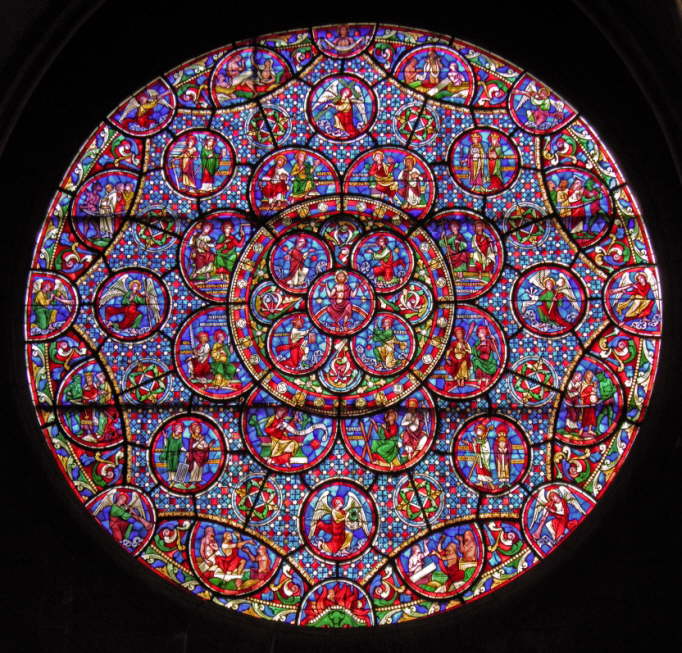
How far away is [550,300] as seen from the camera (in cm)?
1061

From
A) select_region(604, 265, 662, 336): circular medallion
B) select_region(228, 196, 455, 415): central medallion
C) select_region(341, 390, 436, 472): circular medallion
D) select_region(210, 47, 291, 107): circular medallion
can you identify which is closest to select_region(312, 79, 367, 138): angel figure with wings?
select_region(210, 47, 291, 107): circular medallion

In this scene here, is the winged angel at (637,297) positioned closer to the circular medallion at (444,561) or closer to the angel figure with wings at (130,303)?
the circular medallion at (444,561)

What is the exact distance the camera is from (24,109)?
10789 millimetres

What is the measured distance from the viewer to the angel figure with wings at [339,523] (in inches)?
403

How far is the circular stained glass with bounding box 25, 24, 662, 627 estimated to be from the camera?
33.6ft

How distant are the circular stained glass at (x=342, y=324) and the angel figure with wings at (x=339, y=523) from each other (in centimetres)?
2

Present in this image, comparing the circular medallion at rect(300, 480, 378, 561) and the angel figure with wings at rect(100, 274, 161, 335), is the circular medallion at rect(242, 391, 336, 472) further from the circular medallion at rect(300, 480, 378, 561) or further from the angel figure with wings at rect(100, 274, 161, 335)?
the angel figure with wings at rect(100, 274, 161, 335)

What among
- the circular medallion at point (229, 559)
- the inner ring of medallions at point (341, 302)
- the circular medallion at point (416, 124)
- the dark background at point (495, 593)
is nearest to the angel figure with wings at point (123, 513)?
the dark background at point (495, 593)

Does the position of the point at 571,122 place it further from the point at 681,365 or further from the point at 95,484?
the point at 95,484

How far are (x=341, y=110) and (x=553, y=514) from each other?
333cm

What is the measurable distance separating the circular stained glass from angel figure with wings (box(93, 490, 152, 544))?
2 cm

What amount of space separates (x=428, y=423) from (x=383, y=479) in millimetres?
500

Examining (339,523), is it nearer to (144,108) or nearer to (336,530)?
(336,530)

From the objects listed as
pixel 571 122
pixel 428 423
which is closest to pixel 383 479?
pixel 428 423
